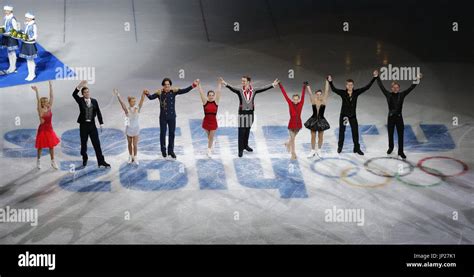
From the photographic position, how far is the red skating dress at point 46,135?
85.5 ft

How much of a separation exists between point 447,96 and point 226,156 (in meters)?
6.79

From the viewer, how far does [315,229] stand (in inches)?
940

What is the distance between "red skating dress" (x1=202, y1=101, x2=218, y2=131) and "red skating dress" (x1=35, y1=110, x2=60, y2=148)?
3525mm

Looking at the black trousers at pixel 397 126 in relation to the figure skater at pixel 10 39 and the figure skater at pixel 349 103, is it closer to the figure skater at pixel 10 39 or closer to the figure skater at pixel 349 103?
the figure skater at pixel 349 103

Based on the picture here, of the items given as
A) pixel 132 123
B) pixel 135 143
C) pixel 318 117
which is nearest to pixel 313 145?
pixel 318 117

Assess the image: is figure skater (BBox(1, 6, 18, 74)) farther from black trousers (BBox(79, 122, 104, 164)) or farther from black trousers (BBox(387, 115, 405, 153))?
black trousers (BBox(387, 115, 405, 153))

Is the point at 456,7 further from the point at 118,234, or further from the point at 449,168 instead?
the point at 118,234

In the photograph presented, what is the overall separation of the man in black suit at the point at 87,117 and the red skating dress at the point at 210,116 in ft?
8.04

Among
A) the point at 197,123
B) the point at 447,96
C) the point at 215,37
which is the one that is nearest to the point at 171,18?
the point at 215,37

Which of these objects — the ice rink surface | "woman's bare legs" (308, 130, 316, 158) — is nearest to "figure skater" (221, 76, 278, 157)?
the ice rink surface

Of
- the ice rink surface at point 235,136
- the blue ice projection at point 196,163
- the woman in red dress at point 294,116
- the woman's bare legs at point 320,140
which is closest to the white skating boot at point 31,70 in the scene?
the ice rink surface at point 235,136

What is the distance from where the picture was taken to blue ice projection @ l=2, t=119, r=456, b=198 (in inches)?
1013

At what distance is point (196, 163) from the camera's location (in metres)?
26.7

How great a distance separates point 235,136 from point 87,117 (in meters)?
4.03
